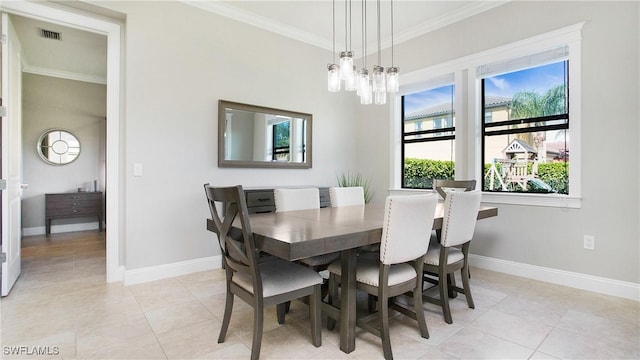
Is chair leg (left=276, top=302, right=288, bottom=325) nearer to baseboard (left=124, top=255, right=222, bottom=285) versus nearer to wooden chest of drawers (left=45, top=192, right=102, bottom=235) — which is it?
baseboard (left=124, top=255, right=222, bottom=285)

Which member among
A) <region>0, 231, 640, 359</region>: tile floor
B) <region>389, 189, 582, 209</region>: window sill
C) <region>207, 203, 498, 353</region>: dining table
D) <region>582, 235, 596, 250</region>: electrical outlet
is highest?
<region>389, 189, 582, 209</region>: window sill

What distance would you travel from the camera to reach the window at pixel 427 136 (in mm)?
3936

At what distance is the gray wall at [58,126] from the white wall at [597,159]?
641 centimetres

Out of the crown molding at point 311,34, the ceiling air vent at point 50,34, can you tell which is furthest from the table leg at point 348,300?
the ceiling air vent at point 50,34

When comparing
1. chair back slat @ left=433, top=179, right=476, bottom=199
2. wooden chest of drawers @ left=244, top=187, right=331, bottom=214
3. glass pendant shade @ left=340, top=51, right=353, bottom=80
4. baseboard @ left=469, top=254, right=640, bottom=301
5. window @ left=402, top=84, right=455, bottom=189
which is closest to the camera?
glass pendant shade @ left=340, top=51, right=353, bottom=80

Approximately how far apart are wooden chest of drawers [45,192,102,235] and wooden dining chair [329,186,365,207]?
15.3 ft

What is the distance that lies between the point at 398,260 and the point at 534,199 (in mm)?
2153

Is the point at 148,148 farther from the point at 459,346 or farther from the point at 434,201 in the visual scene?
the point at 459,346

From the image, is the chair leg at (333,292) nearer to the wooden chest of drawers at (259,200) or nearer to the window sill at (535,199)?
the wooden chest of drawers at (259,200)

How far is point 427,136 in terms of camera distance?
4.16 m

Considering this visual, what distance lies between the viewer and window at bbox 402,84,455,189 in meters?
3.94

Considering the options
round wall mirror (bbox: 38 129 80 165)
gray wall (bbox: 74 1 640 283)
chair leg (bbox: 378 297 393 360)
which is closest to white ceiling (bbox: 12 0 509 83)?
gray wall (bbox: 74 1 640 283)

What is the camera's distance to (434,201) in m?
1.84

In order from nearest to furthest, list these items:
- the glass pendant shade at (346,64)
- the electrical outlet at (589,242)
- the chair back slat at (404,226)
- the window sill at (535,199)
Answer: the chair back slat at (404,226)
the glass pendant shade at (346,64)
the electrical outlet at (589,242)
the window sill at (535,199)
